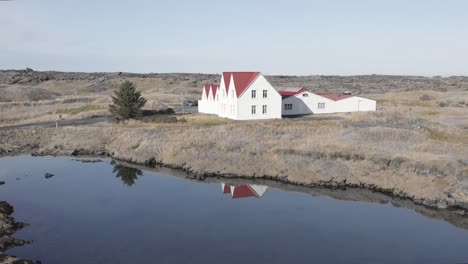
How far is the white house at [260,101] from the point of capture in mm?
54250

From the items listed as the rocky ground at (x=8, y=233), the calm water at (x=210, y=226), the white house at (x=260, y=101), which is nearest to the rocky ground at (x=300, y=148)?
the calm water at (x=210, y=226)

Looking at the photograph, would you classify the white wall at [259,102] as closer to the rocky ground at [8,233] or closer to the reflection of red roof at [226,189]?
the reflection of red roof at [226,189]

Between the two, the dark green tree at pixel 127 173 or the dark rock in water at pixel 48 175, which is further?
the dark rock in water at pixel 48 175

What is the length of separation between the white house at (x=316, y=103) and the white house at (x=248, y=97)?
5.28 meters

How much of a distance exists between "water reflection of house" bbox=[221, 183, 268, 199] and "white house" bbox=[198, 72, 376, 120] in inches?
880

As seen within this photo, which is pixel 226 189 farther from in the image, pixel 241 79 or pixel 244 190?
pixel 241 79

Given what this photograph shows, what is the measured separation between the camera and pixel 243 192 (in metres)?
31.1

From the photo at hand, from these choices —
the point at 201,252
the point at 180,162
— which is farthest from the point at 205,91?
the point at 201,252

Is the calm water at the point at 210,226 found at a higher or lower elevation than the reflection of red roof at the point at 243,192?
lower

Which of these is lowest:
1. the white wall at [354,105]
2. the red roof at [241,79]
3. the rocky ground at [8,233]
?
the rocky ground at [8,233]

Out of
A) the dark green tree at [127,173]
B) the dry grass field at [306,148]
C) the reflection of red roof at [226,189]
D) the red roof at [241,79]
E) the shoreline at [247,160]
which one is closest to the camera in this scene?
the shoreline at [247,160]

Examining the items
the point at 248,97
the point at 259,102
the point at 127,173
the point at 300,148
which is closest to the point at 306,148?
the point at 300,148

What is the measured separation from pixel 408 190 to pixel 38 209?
81.2 ft

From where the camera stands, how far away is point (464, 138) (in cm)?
4066
